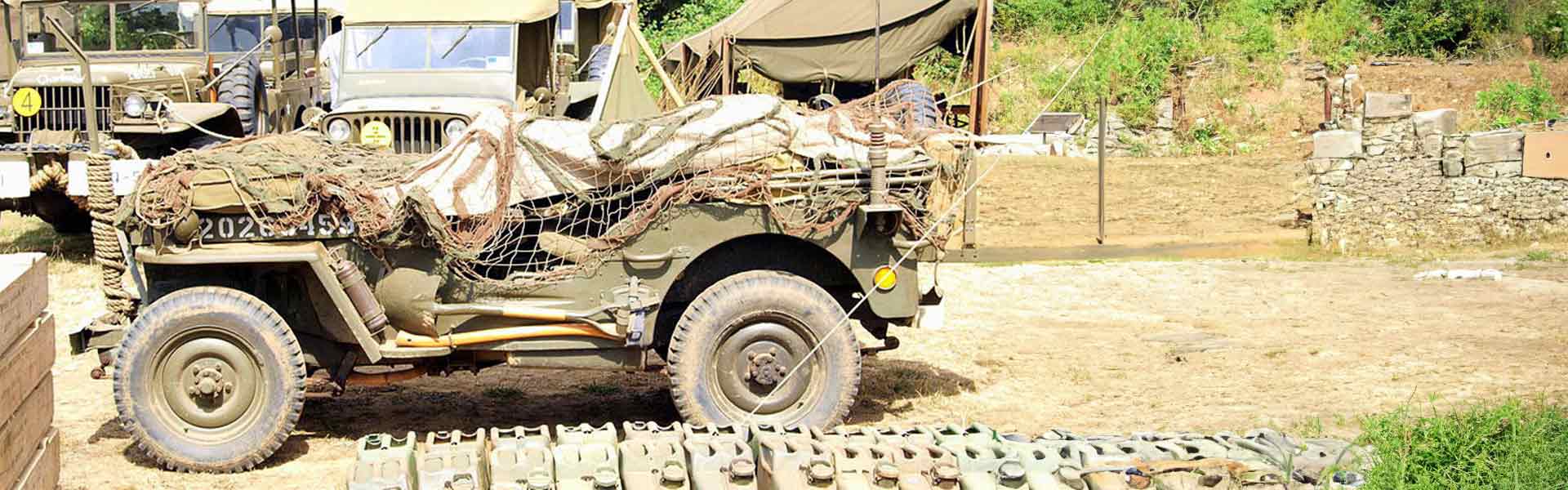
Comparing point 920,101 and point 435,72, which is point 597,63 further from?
point 920,101

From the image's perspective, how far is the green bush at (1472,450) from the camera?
652 cm

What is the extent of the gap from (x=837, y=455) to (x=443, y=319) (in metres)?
→ 2.81

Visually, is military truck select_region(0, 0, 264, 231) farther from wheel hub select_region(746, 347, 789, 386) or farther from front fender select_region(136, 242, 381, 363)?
wheel hub select_region(746, 347, 789, 386)

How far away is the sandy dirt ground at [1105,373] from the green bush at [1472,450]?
2.12 feet

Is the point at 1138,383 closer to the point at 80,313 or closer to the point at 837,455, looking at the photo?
the point at 837,455

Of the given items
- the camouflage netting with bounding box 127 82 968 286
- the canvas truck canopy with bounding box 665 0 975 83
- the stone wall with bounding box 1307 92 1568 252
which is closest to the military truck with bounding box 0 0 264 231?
the canvas truck canopy with bounding box 665 0 975 83

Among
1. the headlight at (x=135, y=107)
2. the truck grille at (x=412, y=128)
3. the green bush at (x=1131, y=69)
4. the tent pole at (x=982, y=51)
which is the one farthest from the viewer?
the green bush at (x=1131, y=69)

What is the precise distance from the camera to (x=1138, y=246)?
53.6 ft

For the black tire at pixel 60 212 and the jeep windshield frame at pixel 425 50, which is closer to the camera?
the jeep windshield frame at pixel 425 50

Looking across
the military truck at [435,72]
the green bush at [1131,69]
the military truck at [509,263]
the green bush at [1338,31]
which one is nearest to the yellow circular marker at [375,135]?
the military truck at [435,72]

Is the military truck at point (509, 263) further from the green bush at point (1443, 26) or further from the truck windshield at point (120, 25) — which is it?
the green bush at point (1443, 26)

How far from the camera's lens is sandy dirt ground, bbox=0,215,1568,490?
8.55 metres

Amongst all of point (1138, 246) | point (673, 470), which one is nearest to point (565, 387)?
point (673, 470)

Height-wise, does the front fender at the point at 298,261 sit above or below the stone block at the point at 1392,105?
below
